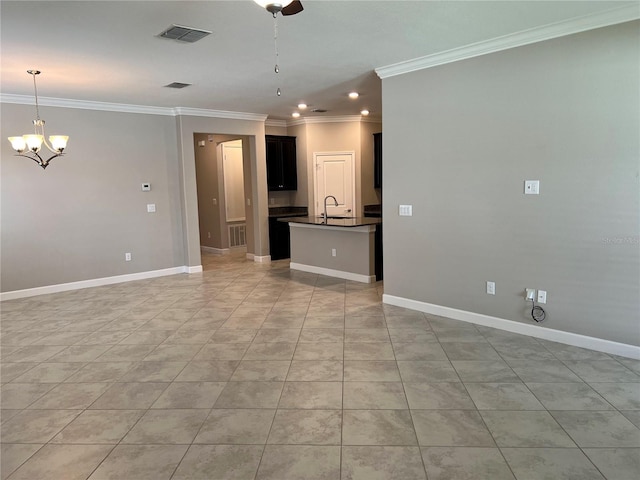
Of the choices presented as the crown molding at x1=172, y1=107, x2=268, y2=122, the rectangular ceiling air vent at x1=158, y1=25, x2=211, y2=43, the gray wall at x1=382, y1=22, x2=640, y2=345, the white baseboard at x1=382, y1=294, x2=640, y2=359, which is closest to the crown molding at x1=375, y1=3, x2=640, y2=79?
the gray wall at x1=382, y1=22, x2=640, y2=345

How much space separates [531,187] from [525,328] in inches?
50.9

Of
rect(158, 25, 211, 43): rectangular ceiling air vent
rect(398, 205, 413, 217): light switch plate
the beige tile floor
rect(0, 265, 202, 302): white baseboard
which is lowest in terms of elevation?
the beige tile floor

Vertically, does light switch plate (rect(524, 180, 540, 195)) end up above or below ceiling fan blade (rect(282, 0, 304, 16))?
below

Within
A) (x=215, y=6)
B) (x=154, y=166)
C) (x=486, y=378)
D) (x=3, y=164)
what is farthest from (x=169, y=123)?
(x=486, y=378)

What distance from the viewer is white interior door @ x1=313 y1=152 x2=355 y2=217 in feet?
27.0

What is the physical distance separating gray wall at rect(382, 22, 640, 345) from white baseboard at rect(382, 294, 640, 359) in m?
0.06

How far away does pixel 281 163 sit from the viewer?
8.46 m

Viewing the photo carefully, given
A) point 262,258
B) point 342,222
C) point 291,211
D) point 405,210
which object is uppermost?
point 405,210

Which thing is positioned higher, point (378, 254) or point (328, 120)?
point (328, 120)

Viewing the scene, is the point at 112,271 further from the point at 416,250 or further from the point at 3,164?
the point at 416,250

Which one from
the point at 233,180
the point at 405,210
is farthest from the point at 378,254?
the point at 233,180

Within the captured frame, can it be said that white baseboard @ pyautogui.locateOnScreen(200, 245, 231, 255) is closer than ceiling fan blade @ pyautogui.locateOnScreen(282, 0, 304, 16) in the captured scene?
No

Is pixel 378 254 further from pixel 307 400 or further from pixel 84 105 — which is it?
pixel 84 105

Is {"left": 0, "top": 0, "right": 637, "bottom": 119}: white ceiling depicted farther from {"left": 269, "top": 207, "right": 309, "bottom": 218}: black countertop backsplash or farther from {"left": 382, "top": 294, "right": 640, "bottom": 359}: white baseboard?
{"left": 269, "top": 207, "right": 309, "bottom": 218}: black countertop backsplash
